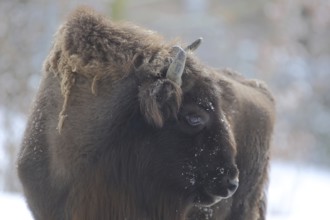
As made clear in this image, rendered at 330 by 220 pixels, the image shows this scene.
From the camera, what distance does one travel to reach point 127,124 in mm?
4512

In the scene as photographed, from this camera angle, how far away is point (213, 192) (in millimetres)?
4500

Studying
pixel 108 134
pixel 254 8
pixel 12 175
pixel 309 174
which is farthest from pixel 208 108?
pixel 254 8

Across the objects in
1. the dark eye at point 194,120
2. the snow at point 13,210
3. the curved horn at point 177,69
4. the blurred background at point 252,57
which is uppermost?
the blurred background at point 252,57

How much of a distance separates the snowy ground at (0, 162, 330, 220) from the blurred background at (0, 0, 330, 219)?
3cm

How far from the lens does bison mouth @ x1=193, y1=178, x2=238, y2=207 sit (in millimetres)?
4461

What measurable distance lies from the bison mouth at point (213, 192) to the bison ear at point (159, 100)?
0.44 metres

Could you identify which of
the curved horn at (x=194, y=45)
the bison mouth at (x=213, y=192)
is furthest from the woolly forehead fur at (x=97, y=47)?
the bison mouth at (x=213, y=192)

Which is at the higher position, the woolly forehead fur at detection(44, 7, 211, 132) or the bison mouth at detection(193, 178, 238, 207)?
the woolly forehead fur at detection(44, 7, 211, 132)

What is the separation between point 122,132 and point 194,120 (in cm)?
41

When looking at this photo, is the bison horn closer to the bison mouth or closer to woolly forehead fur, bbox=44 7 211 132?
woolly forehead fur, bbox=44 7 211 132

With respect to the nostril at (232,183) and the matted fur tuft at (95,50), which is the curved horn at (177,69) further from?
the nostril at (232,183)

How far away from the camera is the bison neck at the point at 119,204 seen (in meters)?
4.55

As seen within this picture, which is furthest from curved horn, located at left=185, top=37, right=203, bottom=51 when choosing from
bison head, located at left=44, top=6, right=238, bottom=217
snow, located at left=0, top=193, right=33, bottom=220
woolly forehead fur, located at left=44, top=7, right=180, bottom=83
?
snow, located at left=0, top=193, right=33, bottom=220

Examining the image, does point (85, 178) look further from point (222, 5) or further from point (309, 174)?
point (222, 5)
